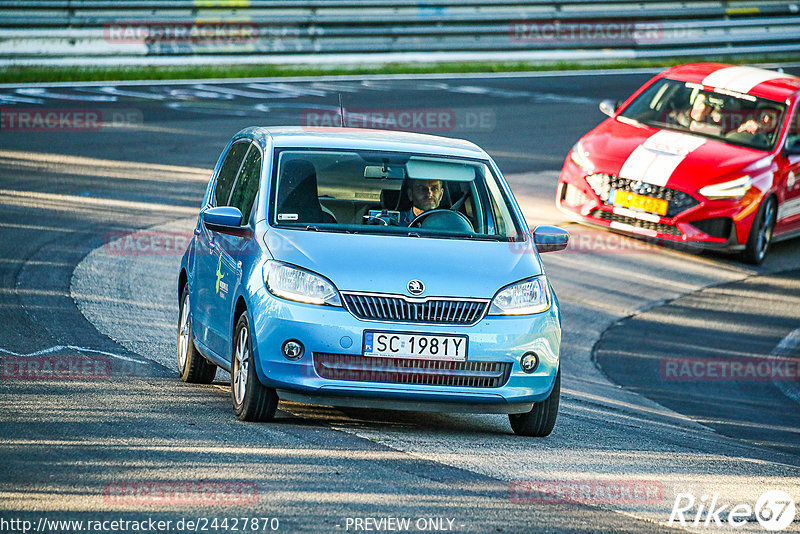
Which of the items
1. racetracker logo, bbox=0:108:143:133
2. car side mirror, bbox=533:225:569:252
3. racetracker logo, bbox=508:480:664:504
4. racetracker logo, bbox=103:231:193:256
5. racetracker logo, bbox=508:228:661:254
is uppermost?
car side mirror, bbox=533:225:569:252

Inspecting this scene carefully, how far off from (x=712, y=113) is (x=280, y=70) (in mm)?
11350

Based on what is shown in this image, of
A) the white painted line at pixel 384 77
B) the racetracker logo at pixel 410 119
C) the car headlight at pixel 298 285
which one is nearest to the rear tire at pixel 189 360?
the car headlight at pixel 298 285

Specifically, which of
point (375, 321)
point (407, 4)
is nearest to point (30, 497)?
point (375, 321)

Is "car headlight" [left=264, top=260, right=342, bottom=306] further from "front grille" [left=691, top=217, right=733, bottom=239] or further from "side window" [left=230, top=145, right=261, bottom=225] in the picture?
"front grille" [left=691, top=217, right=733, bottom=239]

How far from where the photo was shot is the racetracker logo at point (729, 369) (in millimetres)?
11281

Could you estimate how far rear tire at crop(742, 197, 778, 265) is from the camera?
47.8 feet

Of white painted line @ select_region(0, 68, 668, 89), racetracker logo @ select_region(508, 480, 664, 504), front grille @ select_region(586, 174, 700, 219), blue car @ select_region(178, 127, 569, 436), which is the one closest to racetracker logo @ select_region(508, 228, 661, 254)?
front grille @ select_region(586, 174, 700, 219)

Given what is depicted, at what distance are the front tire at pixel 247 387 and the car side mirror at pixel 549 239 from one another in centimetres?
185

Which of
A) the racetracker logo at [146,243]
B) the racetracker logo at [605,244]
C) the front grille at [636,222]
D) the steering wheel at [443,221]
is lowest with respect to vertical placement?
the racetracker logo at [605,244]

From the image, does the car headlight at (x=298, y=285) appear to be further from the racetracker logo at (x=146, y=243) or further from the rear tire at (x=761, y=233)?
the rear tire at (x=761, y=233)

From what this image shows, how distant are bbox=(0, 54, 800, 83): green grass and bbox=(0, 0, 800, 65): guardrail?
0.20 meters

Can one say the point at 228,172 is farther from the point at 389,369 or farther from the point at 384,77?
the point at 384,77

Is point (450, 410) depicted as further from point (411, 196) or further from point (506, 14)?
point (506, 14)

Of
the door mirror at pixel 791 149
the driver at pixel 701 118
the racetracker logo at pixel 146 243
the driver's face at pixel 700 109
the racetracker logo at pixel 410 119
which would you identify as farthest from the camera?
the racetracker logo at pixel 410 119
